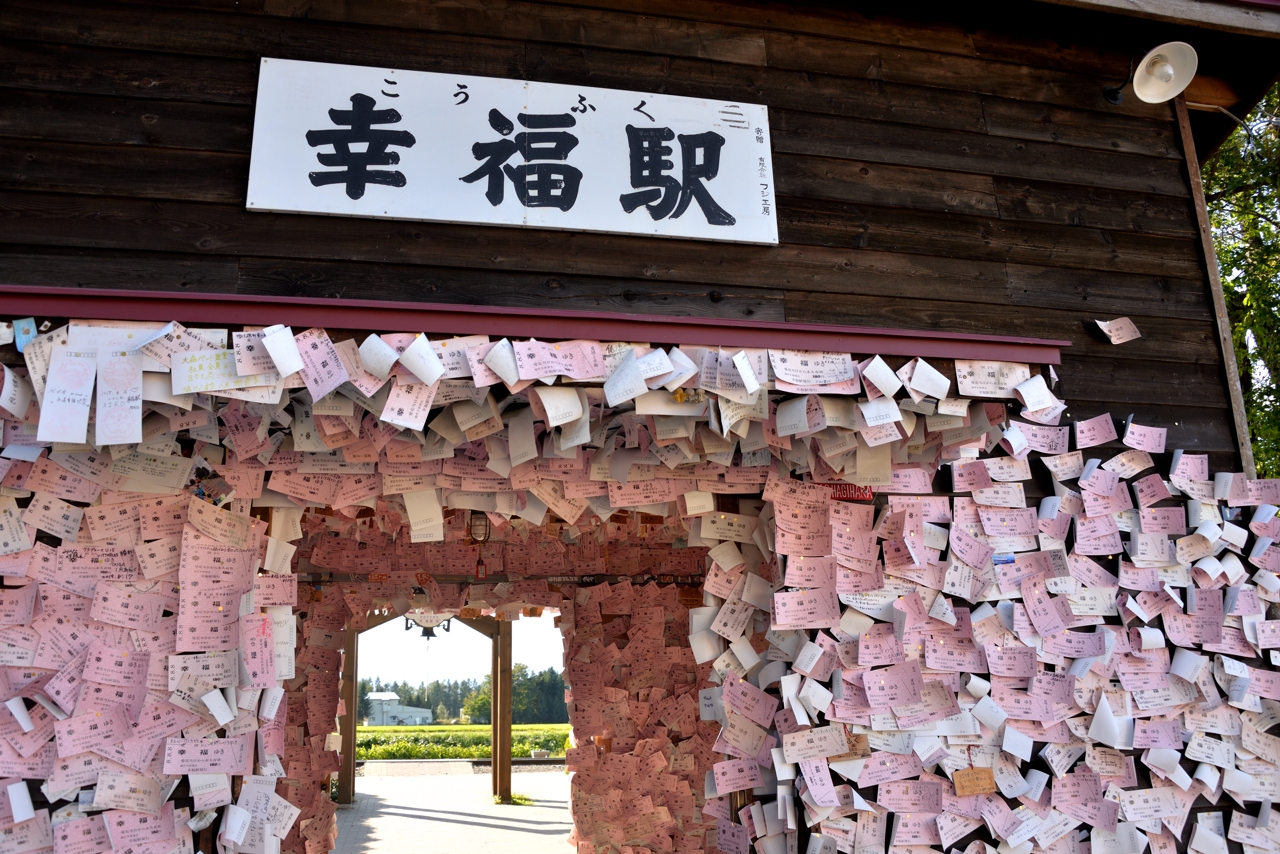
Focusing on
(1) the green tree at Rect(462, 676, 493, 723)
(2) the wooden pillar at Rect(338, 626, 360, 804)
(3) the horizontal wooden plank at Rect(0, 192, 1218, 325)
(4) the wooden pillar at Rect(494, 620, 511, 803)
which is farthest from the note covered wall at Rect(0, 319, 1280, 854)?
(1) the green tree at Rect(462, 676, 493, 723)

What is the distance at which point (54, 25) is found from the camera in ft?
11.6

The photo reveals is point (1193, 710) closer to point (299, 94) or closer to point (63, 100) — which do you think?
point (299, 94)

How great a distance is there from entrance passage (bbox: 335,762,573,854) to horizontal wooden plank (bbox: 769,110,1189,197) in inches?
265

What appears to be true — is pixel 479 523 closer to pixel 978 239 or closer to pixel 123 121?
pixel 123 121

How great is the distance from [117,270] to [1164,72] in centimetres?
453

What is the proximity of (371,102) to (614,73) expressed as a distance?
1.03 metres

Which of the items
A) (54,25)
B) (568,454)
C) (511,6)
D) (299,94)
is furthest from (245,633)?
(511,6)

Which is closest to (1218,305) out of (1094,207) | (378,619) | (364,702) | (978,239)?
(1094,207)

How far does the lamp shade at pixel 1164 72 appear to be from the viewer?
414 centimetres

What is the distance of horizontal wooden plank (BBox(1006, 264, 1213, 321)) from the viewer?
4297 mm

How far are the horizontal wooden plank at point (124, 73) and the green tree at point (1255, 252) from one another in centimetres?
778

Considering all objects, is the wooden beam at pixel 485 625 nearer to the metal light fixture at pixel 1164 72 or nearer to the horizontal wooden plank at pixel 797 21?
the horizontal wooden plank at pixel 797 21

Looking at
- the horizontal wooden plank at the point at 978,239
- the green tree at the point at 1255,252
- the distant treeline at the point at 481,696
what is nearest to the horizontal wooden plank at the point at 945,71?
the horizontal wooden plank at the point at 978,239

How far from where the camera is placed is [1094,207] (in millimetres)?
4512
